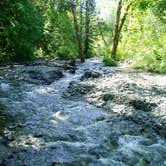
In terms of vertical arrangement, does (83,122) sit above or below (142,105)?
below

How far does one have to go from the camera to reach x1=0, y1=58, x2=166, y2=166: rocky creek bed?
24.1ft

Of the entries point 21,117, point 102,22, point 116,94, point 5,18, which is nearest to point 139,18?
point 5,18

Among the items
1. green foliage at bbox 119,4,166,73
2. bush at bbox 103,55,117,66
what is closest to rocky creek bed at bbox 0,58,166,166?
green foliage at bbox 119,4,166,73

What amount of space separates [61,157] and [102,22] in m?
51.5

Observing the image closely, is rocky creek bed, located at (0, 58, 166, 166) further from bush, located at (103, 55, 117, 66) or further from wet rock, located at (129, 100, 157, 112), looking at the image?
bush, located at (103, 55, 117, 66)

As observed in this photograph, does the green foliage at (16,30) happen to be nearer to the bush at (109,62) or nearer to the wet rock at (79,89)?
the bush at (109,62)

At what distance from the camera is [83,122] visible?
9.61 meters

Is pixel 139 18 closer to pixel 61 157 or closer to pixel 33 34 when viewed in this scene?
pixel 33 34

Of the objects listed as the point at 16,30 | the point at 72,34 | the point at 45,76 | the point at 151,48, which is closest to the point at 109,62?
the point at 151,48

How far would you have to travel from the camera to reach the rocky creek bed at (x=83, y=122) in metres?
7.35

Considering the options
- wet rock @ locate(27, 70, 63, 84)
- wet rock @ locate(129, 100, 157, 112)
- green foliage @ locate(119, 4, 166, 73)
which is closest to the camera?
wet rock @ locate(129, 100, 157, 112)

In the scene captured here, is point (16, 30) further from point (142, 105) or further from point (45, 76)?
point (142, 105)

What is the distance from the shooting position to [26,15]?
919 inches

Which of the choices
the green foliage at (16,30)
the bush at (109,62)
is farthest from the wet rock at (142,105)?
the green foliage at (16,30)
